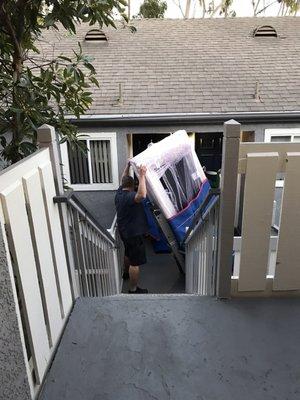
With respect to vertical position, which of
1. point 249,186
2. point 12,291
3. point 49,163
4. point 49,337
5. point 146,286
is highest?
point 49,163

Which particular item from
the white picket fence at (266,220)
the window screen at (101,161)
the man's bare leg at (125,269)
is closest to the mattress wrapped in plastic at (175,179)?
the man's bare leg at (125,269)

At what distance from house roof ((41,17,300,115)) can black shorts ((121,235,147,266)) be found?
3282mm

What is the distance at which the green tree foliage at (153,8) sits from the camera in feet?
66.6

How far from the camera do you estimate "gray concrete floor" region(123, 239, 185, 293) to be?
265 inches

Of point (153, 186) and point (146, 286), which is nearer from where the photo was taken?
point (153, 186)

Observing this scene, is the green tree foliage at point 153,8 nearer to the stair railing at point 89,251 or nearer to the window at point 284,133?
the window at point 284,133

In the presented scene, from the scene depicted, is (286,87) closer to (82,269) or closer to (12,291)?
(82,269)

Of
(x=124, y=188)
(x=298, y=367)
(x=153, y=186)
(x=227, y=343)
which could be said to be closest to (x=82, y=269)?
(x=227, y=343)

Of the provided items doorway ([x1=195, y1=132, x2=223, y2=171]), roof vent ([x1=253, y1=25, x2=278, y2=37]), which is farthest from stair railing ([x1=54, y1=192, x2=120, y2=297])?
roof vent ([x1=253, y1=25, x2=278, y2=37])

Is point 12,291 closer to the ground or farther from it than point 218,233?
farther from it

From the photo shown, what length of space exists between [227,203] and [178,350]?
3.30ft

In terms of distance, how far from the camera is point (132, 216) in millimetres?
5070

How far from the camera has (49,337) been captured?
78.0 inches

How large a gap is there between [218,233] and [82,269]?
4.22ft
